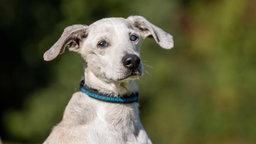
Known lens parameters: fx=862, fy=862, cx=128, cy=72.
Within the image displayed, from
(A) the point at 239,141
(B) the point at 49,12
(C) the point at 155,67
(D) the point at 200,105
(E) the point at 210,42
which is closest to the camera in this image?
(A) the point at 239,141

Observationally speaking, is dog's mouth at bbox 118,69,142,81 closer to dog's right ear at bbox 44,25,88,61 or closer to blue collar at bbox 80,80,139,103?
blue collar at bbox 80,80,139,103

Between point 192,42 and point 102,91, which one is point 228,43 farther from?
point 102,91

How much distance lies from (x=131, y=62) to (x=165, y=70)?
13461 mm

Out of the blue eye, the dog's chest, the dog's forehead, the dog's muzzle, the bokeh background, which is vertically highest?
the dog's forehead

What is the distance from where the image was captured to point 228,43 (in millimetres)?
19453

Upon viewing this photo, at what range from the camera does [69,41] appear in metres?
9.06

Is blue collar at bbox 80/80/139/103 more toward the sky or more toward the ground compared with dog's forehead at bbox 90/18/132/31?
more toward the ground

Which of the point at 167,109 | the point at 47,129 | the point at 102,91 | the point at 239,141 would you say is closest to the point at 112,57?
the point at 102,91

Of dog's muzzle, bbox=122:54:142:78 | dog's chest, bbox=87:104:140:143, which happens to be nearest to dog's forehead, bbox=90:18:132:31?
dog's muzzle, bbox=122:54:142:78

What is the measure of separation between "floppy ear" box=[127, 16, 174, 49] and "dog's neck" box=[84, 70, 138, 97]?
0.59m

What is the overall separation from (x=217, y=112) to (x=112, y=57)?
1028cm

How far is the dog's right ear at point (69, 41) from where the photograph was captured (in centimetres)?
883

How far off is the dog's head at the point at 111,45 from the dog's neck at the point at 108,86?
0.06 meters

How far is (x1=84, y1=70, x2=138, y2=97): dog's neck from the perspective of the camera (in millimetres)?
8805
